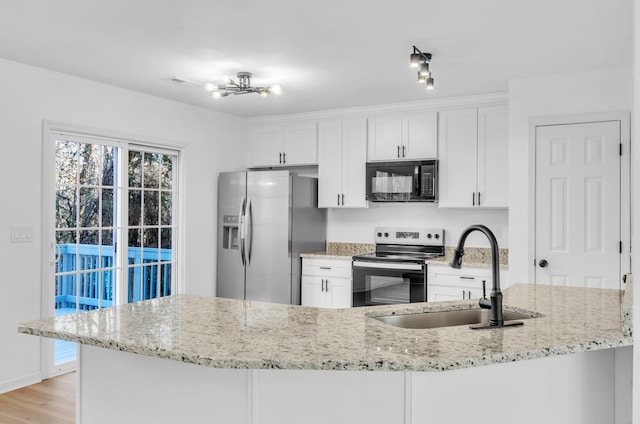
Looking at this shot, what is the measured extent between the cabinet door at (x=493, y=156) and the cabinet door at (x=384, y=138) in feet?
2.59

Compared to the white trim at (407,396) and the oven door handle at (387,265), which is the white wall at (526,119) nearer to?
the oven door handle at (387,265)

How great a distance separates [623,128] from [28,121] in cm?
440

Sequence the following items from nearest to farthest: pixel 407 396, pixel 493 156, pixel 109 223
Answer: pixel 407 396, pixel 109 223, pixel 493 156

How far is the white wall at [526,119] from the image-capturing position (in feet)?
13.0

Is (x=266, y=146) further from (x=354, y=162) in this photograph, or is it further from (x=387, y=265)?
(x=387, y=265)

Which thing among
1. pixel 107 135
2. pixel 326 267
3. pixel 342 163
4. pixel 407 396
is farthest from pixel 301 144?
pixel 407 396

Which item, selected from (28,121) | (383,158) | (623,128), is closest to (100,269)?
(28,121)

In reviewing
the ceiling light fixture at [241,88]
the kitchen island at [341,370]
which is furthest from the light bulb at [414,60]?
the kitchen island at [341,370]

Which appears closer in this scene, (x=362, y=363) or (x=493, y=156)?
(x=362, y=363)

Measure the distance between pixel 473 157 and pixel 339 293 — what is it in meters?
1.81

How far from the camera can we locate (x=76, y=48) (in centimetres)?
347

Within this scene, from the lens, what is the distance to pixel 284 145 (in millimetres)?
5746

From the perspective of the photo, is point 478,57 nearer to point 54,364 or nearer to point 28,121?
point 28,121

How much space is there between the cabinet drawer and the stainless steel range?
12 centimetres
